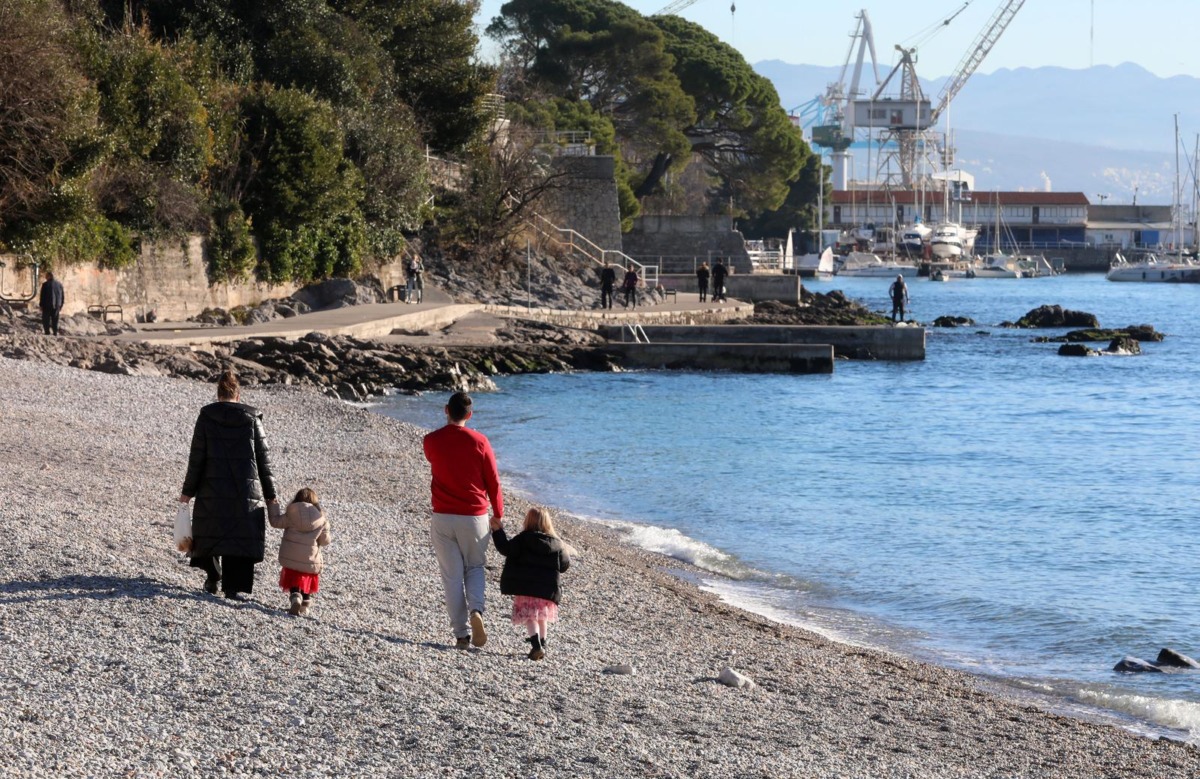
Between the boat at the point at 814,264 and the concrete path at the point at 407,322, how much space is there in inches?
2241

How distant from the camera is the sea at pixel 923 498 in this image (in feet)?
37.0

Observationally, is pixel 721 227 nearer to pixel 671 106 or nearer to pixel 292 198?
pixel 671 106

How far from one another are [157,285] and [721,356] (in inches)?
526

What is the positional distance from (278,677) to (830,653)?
4.41m

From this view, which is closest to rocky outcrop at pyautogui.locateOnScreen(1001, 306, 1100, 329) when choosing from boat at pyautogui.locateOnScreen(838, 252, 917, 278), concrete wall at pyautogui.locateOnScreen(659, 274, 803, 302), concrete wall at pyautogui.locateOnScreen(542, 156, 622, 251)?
concrete wall at pyautogui.locateOnScreen(659, 274, 803, 302)

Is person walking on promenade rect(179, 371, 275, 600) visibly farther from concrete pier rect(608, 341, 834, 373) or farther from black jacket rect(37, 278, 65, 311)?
concrete pier rect(608, 341, 834, 373)

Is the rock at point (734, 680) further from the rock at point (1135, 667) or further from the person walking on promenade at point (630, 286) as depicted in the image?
the person walking on promenade at point (630, 286)

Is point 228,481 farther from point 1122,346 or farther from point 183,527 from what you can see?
point 1122,346

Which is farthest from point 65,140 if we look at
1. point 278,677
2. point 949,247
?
point 949,247

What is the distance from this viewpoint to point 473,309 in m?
37.3

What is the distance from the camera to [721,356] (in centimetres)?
3450

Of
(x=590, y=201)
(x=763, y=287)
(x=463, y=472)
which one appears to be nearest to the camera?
(x=463, y=472)

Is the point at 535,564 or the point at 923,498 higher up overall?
the point at 535,564

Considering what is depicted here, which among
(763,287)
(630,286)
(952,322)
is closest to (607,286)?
(630,286)
